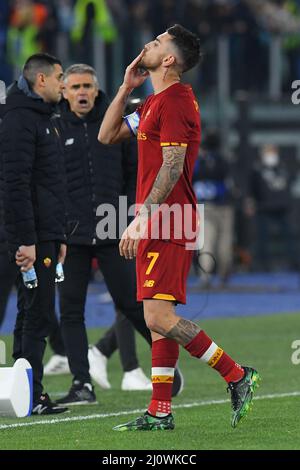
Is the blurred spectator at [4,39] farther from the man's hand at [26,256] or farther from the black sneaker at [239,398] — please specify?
the black sneaker at [239,398]

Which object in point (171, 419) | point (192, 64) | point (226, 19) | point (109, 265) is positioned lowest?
point (171, 419)

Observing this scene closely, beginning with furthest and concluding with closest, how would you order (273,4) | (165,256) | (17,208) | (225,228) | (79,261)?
1. (273,4)
2. (225,228)
3. (79,261)
4. (17,208)
5. (165,256)

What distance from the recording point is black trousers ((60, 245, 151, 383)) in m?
10.2

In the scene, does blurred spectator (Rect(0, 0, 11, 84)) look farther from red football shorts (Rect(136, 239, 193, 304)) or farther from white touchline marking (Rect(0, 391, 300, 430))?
red football shorts (Rect(136, 239, 193, 304))

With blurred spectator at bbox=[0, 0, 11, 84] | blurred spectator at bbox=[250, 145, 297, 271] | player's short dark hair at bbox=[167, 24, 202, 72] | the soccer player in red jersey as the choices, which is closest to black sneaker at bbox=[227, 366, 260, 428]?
the soccer player in red jersey

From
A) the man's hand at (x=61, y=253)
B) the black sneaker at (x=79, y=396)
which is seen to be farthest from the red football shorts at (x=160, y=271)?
the black sneaker at (x=79, y=396)

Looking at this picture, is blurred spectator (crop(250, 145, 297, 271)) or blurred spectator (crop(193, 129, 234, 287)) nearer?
blurred spectator (crop(193, 129, 234, 287))

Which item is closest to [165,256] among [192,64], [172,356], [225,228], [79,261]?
[172,356]

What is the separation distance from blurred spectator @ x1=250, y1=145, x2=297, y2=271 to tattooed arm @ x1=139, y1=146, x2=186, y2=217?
1634 cm

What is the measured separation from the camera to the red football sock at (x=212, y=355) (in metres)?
8.30

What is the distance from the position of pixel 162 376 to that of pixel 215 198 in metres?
13.2

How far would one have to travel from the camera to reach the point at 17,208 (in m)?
9.16

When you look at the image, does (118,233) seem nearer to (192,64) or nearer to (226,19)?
(192,64)

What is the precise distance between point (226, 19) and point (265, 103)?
1558 mm
